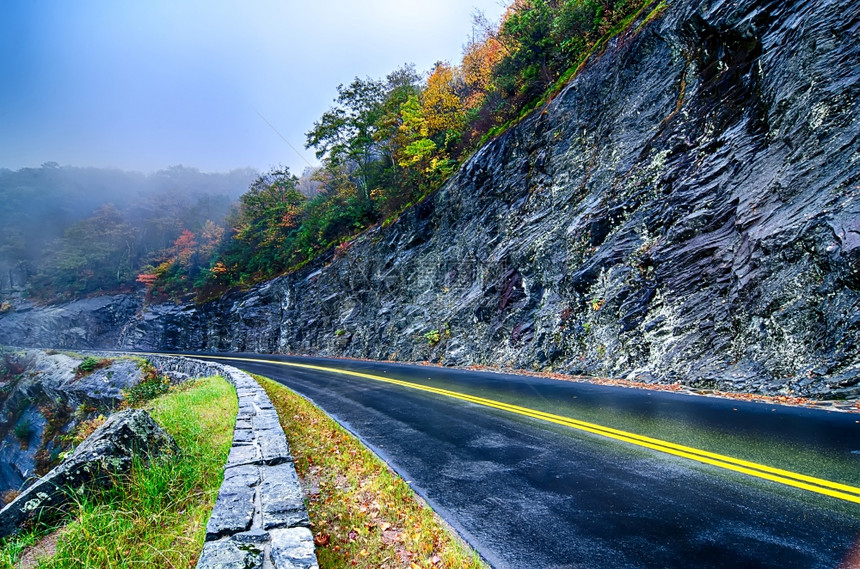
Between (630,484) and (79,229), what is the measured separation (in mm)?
72147

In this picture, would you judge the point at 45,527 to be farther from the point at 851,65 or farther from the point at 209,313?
the point at 209,313

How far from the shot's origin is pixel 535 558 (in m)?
2.59

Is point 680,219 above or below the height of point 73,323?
Answer: above

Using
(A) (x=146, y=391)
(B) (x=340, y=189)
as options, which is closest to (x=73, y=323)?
(B) (x=340, y=189)

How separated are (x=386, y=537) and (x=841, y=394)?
726 cm

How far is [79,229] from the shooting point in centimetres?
5422

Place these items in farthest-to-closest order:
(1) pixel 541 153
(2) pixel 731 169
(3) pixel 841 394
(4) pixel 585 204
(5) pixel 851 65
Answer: (1) pixel 541 153 < (4) pixel 585 204 < (2) pixel 731 169 < (5) pixel 851 65 < (3) pixel 841 394

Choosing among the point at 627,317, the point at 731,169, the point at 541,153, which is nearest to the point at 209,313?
the point at 541,153

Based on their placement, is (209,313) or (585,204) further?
(209,313)

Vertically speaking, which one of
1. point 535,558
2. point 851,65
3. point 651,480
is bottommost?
point 535,558

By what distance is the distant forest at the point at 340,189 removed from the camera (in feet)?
60.0

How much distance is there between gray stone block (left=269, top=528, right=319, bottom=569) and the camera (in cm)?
222

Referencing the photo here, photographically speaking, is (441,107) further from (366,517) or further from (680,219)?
(366,517)

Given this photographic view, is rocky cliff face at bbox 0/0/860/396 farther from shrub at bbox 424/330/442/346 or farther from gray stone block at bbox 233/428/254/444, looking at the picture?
gray stone block at bbox 233/428/254/444
